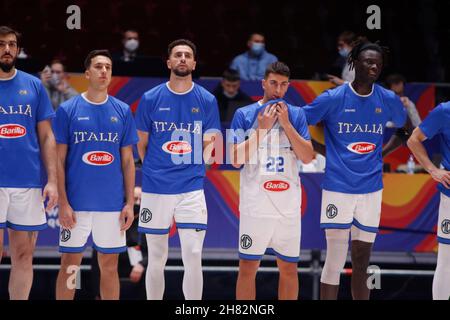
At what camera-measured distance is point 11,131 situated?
5.72 m

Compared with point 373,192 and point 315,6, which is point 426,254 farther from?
point 315,6

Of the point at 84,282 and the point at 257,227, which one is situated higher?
the point at 257,227

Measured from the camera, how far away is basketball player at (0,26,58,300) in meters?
5.71

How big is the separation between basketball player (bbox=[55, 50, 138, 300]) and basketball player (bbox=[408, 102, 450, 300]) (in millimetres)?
2238

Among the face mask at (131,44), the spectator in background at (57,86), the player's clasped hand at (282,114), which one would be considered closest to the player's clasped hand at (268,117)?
the player's clasped hand at (282,114)

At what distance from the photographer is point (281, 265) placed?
6.11 m

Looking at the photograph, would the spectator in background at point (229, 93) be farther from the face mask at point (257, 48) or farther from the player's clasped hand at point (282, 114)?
the player's clasped hand at point (282, 114)

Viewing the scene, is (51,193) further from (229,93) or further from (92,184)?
(229,93)

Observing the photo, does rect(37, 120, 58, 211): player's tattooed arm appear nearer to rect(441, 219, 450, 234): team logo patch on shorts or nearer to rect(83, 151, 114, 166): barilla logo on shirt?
rect(83, 151, 114, 166): barilla logo on shirt

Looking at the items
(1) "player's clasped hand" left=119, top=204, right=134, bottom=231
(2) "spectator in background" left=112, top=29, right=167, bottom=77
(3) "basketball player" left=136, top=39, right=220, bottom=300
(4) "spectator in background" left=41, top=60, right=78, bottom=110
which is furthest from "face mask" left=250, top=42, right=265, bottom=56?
(1) "player's clasped hand" left=119, top=204, right=134, bottom=231

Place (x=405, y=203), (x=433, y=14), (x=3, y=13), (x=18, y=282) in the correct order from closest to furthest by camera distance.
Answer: (x=18, y=282) → (x=405, y=203) → (x=3, y=13) → (x=433, y=14)

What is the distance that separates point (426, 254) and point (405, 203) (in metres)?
0.56

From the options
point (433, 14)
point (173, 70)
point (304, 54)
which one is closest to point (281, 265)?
point (173, 70)

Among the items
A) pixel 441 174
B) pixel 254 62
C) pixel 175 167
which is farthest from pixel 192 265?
pixel 254 62
